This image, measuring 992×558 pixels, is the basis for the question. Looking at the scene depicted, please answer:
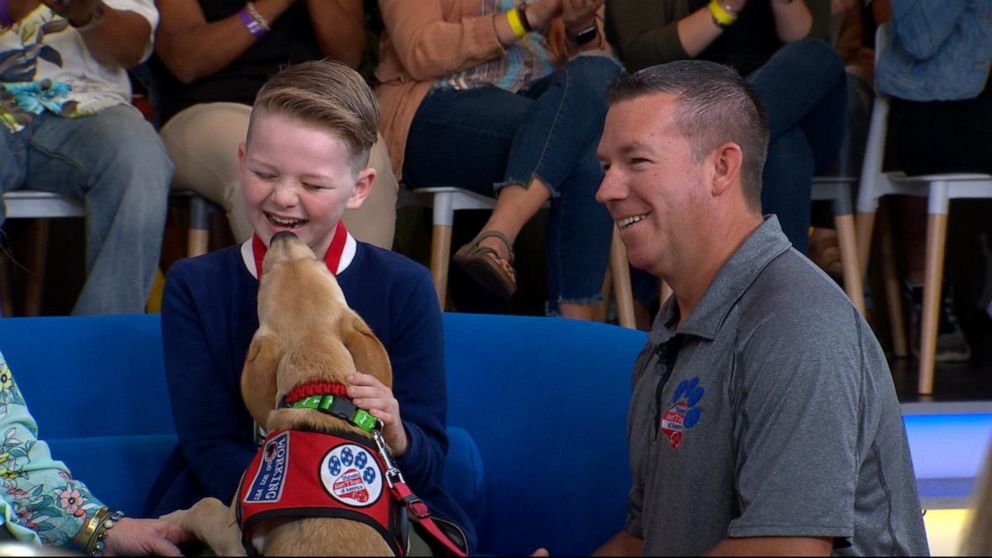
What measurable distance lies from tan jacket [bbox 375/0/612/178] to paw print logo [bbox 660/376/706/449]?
66.7 inches

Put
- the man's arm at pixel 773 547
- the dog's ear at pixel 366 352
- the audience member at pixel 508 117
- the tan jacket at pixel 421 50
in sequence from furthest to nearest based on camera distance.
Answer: the tan jacket at pixel 421 50
the audience member at pixel 508 117
the dog's ear at pixel 366 352
the man's arm at pixel 773 547

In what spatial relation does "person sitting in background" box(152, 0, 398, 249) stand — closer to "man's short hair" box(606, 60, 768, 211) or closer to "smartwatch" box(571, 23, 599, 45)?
"smartwatch" box(571, 23, 599, 45)

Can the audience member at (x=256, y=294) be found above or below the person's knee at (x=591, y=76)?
below

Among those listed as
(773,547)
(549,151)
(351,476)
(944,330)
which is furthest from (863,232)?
(351,476)

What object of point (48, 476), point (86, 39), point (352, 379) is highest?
point (86, 39)

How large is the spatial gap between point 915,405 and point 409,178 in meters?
1.43

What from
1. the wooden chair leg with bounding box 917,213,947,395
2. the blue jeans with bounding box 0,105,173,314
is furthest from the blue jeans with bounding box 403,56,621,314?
the wooden chair leg with bounding box 917,213,947,395

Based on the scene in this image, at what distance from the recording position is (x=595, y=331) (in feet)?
8.08

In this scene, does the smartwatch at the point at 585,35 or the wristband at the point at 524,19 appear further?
the smartwatch at the point at 585,35

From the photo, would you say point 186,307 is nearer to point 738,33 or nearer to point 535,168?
point 535,168

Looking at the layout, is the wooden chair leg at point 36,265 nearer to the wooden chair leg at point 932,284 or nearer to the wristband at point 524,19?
the wristband at point 524,19

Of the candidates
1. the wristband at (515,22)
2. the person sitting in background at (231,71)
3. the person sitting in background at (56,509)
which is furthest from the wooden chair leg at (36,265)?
the person sitting in background at (56,509)

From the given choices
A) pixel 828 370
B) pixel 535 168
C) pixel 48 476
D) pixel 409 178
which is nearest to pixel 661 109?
pixel 828 370

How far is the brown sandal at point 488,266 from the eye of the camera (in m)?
2.86
